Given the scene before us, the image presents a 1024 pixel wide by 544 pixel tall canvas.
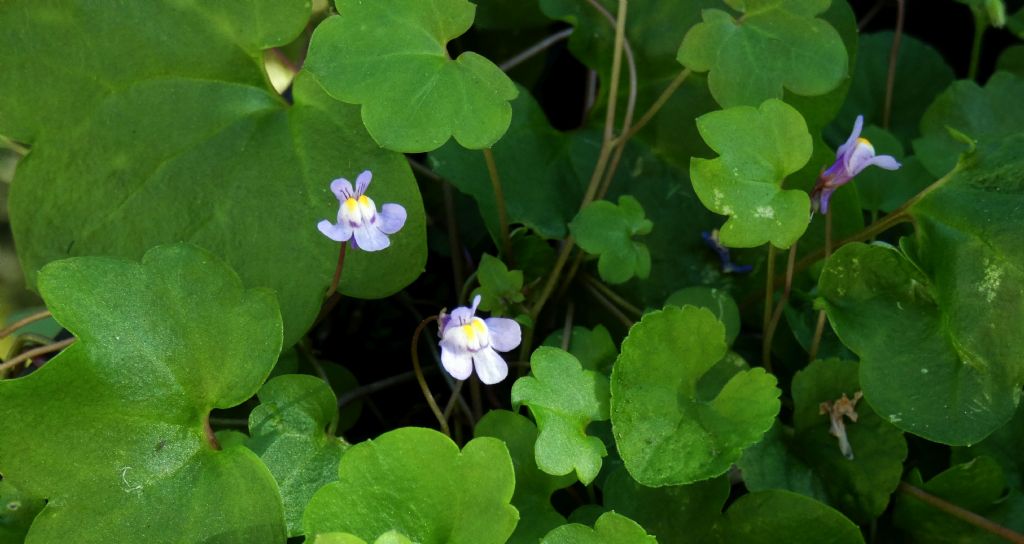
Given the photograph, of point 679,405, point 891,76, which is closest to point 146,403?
point 679,405

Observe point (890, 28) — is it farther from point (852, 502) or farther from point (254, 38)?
point (254, 38)

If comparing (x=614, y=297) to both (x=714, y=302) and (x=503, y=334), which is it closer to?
(x=714, y=302)

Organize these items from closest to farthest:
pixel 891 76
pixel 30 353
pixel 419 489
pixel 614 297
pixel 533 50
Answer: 1. pixel 419 489
2. pixel 30 353
3. pixel 614 297
4. pixel 533 50
5. pixel 891 76

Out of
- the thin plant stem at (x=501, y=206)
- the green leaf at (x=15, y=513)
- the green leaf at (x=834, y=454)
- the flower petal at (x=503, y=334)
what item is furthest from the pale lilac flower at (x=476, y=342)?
the green leaf at (x=15, y=513)

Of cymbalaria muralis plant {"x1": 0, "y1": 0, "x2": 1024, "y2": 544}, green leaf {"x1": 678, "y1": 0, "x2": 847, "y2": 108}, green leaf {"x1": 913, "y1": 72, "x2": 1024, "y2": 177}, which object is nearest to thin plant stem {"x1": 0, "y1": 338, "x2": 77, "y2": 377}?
cymbalaria muralis plant {"x1": 0, "y1": 0, "x2": 1024, "y2": 544}

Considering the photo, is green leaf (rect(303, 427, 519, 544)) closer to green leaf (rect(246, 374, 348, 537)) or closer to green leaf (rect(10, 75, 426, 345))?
green leaf (rect(246, 374, 348, 537))

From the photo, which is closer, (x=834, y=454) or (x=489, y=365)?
(x=489, y=365)

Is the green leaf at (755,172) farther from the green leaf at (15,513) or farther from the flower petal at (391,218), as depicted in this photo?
the green leaf at (15,513)
